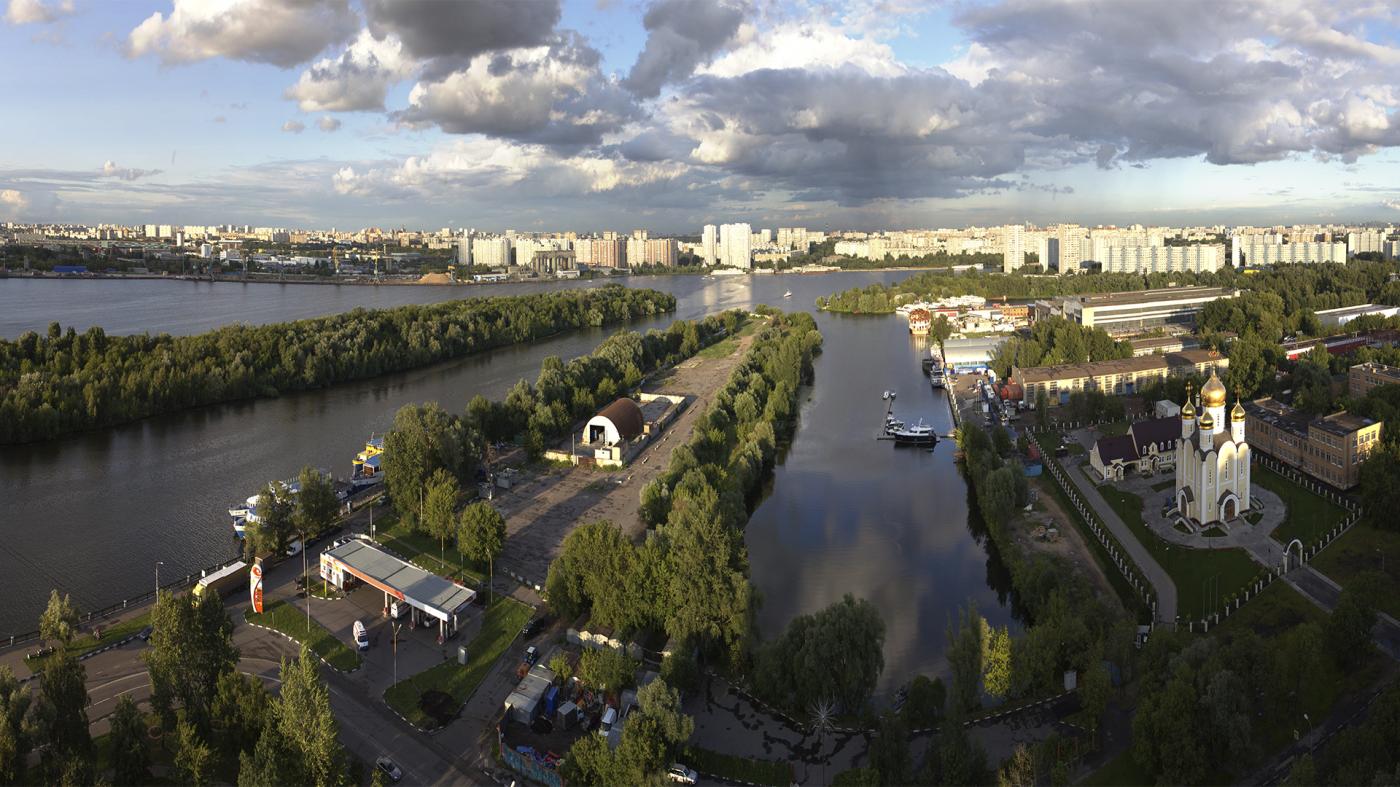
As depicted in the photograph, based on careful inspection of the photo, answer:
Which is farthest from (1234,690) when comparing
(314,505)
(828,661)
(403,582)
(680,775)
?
(314,505)

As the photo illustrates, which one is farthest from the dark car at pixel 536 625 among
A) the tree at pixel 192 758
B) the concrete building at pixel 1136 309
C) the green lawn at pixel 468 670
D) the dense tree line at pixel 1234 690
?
the concrete building at pixel 1136 309

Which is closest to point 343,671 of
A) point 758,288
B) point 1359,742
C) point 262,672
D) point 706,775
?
point 262,672

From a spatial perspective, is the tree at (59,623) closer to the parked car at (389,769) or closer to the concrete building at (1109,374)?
the parked car at (389,769)

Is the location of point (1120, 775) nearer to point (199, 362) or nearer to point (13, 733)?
point (13, 733)

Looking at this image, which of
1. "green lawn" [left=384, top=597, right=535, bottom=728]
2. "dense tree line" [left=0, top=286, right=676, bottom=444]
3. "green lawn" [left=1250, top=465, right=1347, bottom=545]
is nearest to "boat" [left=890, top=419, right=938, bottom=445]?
"green lawn" [left=1250, top=465, right=1347, bottom=545]

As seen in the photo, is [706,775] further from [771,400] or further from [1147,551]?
[771,400]

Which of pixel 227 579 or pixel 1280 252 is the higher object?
pixel 1280 252
